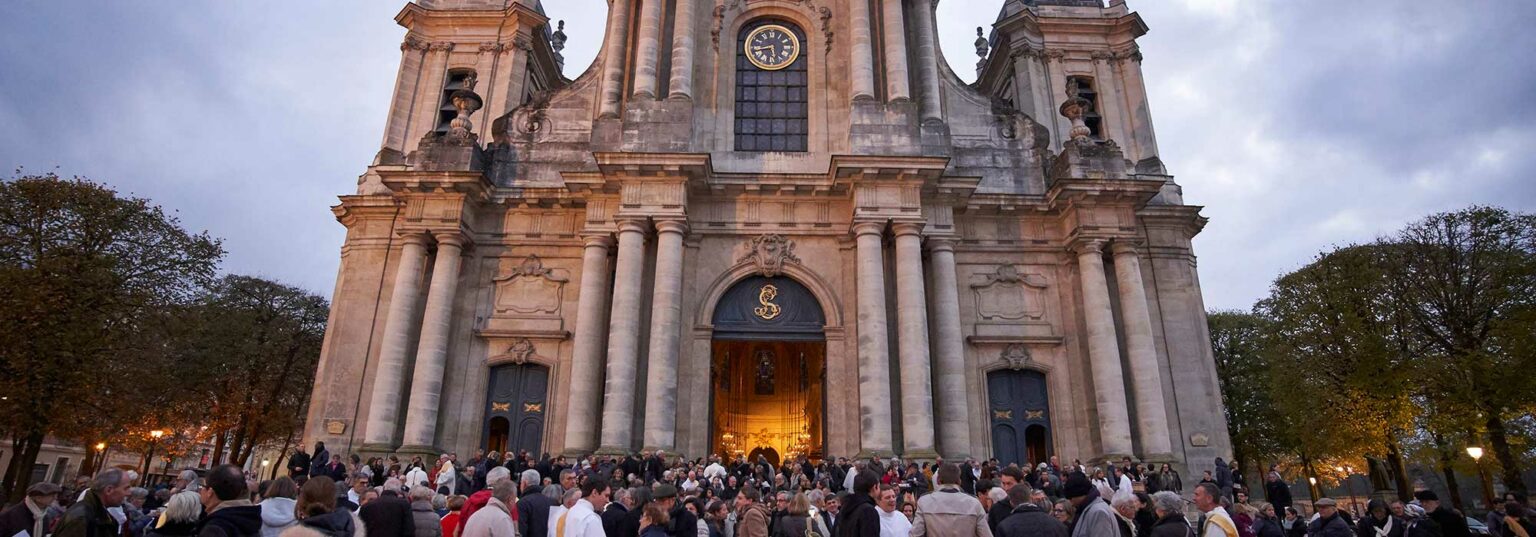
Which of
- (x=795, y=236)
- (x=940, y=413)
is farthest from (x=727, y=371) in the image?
(x=940, y=413)

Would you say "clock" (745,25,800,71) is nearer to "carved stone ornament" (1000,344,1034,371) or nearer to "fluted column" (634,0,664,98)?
"fluted column" (634,0,664,98)

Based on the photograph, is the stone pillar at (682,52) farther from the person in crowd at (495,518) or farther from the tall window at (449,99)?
the person in crowd at (495,518)

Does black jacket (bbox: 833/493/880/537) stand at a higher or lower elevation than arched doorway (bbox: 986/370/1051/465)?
lower

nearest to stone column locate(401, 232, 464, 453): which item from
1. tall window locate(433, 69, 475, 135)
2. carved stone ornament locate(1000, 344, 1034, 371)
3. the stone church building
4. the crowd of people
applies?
the stone church building

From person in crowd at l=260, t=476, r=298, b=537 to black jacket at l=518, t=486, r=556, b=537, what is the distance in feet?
6.14

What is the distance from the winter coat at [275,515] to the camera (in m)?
5.21

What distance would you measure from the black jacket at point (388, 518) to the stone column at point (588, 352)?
12.2m

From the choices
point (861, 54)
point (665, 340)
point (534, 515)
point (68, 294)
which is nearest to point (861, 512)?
point (534, 515)

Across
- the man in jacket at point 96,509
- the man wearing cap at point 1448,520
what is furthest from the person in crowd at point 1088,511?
the man in jacket at point 96,509

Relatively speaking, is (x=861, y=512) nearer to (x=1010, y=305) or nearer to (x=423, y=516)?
(x=423, y=516)

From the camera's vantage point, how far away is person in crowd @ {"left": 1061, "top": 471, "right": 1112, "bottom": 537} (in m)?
5.67

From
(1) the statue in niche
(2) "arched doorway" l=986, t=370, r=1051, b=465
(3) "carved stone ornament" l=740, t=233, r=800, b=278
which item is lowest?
(2) "arched doorway" l=986, t=370, r=1051, b=465

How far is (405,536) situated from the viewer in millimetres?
6312

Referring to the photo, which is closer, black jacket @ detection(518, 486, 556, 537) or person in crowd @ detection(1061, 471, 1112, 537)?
person in crowd @ detection(1061, 471, 1112, 537)
